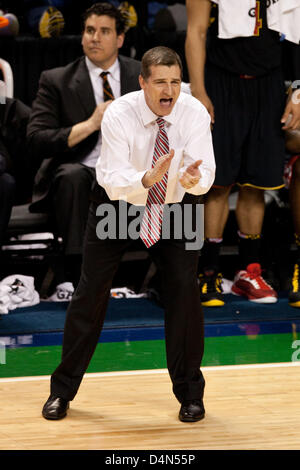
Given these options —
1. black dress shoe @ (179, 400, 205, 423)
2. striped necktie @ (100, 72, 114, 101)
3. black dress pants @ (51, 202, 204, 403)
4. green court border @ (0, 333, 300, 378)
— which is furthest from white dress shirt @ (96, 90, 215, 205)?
striped necktie @ (100, 72, 114, 101)

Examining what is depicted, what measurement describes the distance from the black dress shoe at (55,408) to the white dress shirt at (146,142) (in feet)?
2.78

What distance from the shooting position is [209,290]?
15.5ft

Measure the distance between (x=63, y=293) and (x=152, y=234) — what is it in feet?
6.54

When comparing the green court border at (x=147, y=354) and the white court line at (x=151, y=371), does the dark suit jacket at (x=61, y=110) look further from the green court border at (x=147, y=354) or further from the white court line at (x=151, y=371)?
the white court line at (x=151, y=371)

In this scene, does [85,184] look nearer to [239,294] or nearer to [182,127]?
[239,294]

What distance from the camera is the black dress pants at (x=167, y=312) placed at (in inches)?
118

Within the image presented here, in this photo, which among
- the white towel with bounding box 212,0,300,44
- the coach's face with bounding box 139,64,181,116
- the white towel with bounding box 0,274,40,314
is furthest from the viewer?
the white towel with bounding box 0,274,40,314

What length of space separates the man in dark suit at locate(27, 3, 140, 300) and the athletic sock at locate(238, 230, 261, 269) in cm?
102

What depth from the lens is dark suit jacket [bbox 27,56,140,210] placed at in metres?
4.80

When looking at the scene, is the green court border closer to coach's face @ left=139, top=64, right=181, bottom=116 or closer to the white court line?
the white court line

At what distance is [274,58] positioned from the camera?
15.3 feet

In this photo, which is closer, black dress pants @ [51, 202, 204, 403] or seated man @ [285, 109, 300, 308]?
black dress pants @ [51, 202, 204, 403]

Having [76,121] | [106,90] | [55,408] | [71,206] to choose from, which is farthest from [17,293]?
[55,408]

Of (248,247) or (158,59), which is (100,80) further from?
(158,59)
